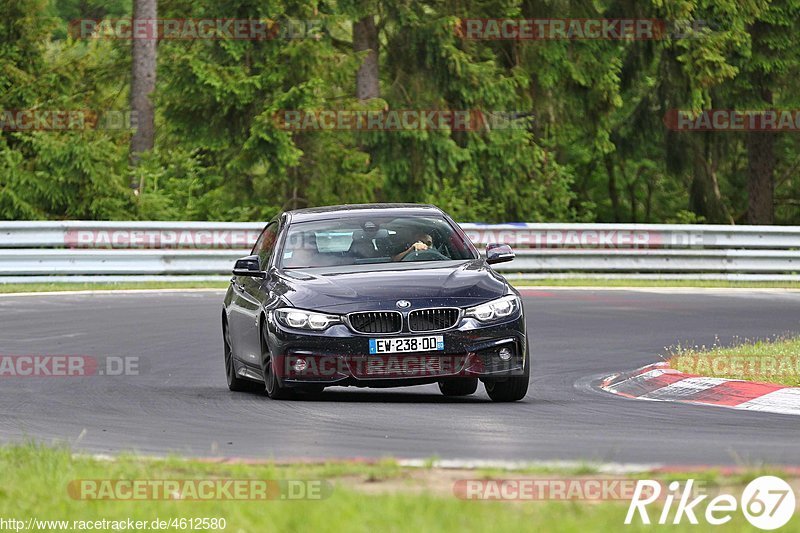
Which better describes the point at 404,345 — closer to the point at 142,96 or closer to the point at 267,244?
the point at 267,244

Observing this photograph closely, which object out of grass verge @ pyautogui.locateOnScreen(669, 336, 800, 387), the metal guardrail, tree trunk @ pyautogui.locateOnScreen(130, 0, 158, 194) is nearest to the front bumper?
grass verge @ pyautogui.locateOnScreen(669, 336, 800, 387)

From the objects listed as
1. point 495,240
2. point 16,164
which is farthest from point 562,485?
point 16,164

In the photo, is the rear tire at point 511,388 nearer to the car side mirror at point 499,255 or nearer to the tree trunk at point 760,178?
the car side mirror at point 499,255

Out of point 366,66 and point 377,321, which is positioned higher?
point 366,66

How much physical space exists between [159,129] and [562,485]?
34.7 m

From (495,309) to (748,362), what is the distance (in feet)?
10.7

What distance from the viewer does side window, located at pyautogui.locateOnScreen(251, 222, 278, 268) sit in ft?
44.9

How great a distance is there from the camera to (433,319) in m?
11.8

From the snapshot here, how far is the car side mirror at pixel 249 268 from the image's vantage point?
520 inches

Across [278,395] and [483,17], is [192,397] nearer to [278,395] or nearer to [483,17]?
[278,395]

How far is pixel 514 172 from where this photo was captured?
38844 mm

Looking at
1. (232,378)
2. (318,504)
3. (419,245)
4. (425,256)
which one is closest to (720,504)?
(318,504)

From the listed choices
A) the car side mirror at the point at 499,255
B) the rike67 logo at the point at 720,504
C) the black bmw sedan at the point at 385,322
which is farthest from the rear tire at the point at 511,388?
the rike67 logo at the point at 720,504

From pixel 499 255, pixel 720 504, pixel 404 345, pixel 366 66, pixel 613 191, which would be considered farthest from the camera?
pixel 613 191
